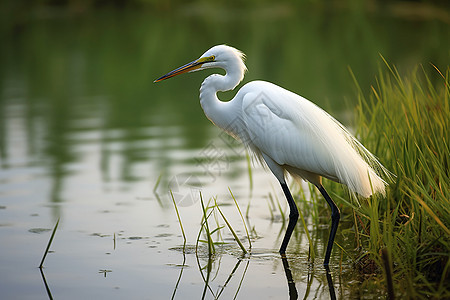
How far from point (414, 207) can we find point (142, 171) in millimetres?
3973

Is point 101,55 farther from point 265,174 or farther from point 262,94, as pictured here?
point 262,94

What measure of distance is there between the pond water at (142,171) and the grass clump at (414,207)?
320 millimetres

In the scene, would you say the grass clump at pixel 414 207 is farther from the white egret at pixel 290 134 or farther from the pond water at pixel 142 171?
the pond water at pixel 142 171

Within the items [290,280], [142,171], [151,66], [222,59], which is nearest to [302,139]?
[222,59]

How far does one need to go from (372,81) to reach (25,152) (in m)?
6.89

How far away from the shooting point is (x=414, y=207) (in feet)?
13.7

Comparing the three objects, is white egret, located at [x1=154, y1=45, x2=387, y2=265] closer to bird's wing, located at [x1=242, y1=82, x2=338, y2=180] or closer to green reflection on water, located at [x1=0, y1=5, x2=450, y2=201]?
bird's wing, located at [x1=242, y1=82, x2=338, y2=180]

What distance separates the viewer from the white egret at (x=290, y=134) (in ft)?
15.2

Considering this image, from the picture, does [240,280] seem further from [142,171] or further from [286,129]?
[142,171]

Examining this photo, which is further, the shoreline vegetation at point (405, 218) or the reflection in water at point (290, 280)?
the reflection in water at point (290, 280)

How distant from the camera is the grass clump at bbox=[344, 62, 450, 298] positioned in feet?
12.7

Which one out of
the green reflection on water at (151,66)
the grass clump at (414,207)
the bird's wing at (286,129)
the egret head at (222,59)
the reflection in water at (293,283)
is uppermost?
the green reflection on water at (151,66)

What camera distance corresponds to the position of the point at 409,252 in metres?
4.00

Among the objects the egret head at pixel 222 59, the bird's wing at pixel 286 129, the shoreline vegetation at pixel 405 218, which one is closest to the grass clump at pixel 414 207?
the shoreline vegetation at pixel 405 218
